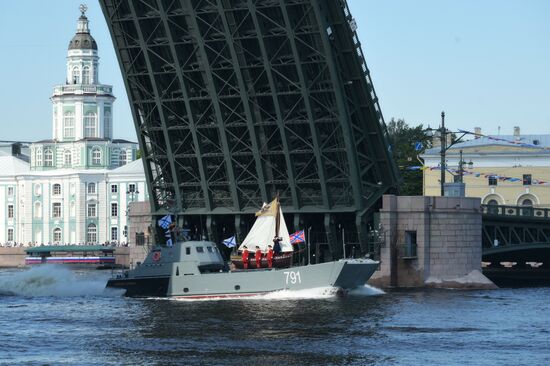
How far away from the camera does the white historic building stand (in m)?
155

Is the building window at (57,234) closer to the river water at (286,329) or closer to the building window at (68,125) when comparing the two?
the building window at (68,125)

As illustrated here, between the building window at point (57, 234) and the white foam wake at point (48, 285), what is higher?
the building window at point (57, 234)

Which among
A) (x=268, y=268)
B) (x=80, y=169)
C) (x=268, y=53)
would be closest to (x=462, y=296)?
(x=268, y=268)

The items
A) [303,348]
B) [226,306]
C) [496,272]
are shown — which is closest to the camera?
[303,348]

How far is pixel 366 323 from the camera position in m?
54.4

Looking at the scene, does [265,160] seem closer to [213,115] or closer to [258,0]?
[213,115]

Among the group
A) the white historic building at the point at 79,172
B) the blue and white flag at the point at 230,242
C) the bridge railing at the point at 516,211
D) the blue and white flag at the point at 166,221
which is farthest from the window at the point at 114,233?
the blue and white flag at the point at 166,221

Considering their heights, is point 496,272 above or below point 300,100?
below

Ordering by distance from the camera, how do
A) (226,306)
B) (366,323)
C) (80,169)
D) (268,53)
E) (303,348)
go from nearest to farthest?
1. (303,348)
2. (366,323)
3. (226,306)
4. (268,53)
5. (80,169)

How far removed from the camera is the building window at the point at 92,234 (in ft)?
514

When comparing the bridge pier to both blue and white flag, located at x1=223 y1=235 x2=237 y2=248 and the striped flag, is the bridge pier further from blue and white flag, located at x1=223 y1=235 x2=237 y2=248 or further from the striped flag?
blue and white flag, located at x1=223 y1=235 x2=237 y2=248

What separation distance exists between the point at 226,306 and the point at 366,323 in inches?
351

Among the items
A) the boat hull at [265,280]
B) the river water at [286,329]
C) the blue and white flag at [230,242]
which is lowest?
the river water at [286,329]

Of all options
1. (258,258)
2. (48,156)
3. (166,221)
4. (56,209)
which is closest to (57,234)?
(56,209)
